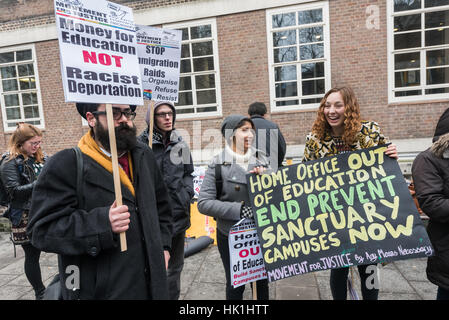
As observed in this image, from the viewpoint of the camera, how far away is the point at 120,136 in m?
1.62

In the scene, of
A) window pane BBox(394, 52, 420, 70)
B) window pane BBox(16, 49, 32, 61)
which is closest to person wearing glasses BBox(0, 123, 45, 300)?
window pane BBox(16, 49, 32, 61)

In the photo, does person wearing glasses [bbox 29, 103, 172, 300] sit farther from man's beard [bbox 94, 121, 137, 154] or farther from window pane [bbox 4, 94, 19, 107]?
window pane [bbox 4, 94, 19, 107]

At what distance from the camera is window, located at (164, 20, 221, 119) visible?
Result: 753 centimetres

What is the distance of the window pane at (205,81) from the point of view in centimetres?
778

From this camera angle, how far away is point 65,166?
1480 millimetres

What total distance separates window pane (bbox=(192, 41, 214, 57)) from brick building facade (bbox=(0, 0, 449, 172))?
3 centimetres

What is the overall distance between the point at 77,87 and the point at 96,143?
1.11 feet

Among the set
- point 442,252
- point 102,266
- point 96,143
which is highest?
point 96,143

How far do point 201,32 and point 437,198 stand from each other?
7.10 m

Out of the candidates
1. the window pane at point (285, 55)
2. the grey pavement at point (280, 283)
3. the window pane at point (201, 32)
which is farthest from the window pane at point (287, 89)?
the grey pavement at point (280, 283)

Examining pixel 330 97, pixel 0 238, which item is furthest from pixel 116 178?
pixel 0 238

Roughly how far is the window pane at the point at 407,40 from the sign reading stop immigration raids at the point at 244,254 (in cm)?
689

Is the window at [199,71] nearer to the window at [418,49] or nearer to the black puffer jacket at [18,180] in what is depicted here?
the window at [418,49]

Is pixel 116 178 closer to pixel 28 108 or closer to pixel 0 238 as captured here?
pixel 0 238
